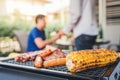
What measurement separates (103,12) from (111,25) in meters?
0.37

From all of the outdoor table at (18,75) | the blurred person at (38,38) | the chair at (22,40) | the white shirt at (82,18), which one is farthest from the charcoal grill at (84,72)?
the chair at (22,40)

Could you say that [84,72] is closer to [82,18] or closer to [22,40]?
[82,18]

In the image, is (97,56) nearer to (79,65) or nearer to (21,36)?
(79,65)

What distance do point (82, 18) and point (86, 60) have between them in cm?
159

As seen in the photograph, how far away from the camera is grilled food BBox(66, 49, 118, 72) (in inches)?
47.5

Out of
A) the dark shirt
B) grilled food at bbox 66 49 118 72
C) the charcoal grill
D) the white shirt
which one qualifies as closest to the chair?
the dark shirt

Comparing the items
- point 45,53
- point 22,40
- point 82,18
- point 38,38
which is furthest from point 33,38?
point 45,53

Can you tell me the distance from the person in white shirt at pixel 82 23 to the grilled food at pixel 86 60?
137 centimetres

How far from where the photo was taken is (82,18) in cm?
278

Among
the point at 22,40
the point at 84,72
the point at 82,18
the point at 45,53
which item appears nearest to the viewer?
the point at 84,72

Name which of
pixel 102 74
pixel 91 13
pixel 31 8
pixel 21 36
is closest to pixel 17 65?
pixel 102 74

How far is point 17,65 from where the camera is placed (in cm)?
140

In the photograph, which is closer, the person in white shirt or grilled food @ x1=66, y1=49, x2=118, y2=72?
grilled food @ x1=66, y1=49, x2=118, y2=72

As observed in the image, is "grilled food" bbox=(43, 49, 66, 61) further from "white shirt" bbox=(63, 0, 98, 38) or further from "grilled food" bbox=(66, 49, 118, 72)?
"white shirt" bbox=(63, 0, 98, 38)
